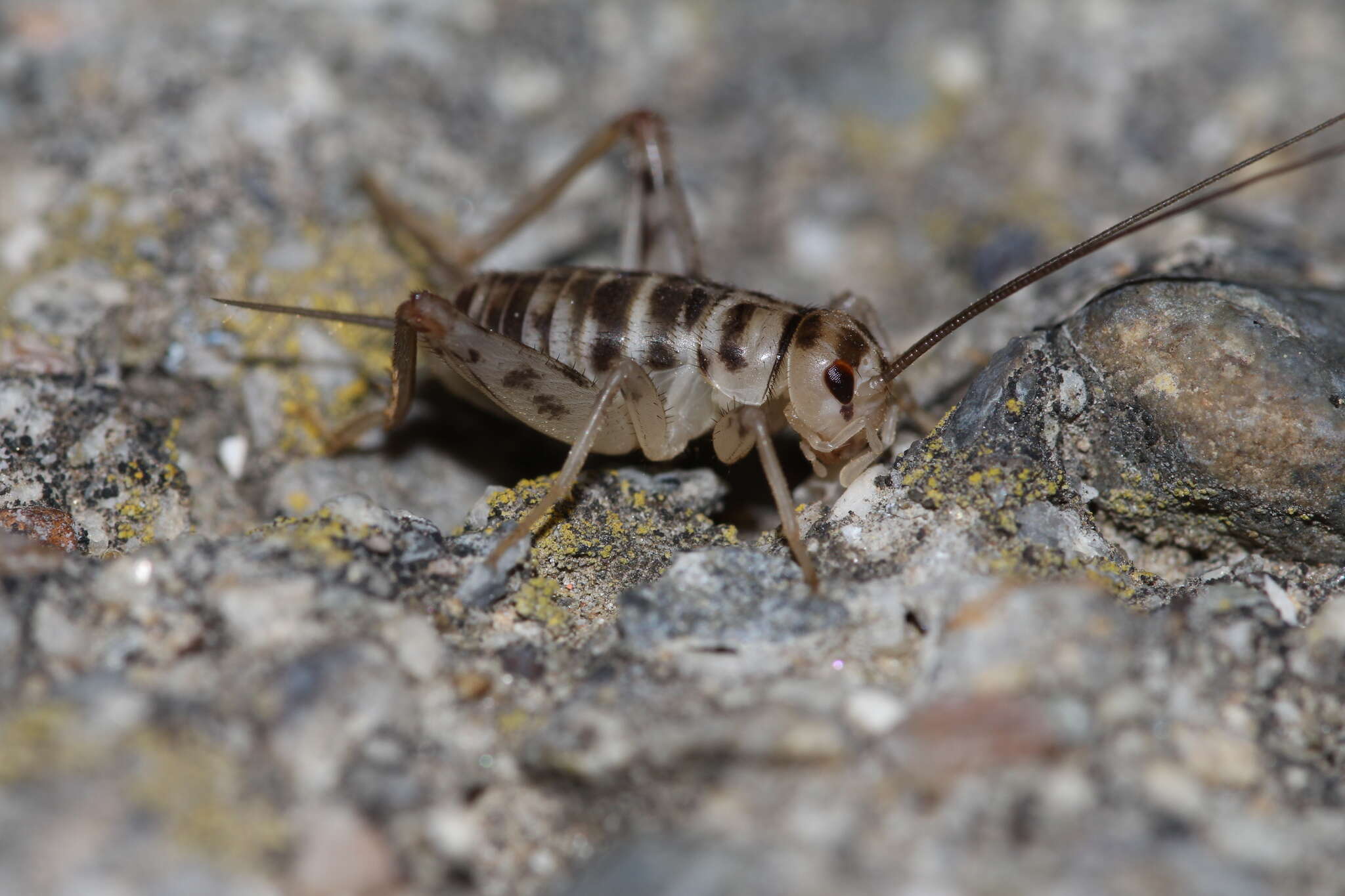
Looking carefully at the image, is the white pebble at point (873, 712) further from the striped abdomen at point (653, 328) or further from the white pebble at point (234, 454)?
the white pebble at point (234, 454)

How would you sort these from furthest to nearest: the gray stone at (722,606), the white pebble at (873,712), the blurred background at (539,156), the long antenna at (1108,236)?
the blurred background at (539,156), the long antenna at (1108,236), the gray stone at (722,606), the white pebble at (873,712)

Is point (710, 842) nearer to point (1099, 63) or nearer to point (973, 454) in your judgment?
point (973, 454)

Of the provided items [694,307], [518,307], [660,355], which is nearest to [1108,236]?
[694,307]

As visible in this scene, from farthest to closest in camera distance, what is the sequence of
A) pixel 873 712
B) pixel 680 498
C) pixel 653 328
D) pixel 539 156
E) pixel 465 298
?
pixel 539 156 → pixel 465 298 → pixel 653 328 → pixel 680 498 → pixel 873 712

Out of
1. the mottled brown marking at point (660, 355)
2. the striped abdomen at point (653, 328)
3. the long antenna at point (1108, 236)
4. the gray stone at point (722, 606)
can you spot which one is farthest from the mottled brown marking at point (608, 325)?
the gray stone at point (722, 606)

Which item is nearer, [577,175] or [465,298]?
[465,298]

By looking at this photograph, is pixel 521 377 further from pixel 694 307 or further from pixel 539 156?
pixel 539 156
